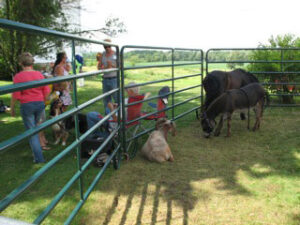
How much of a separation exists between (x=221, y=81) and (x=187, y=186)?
3470 millimetres

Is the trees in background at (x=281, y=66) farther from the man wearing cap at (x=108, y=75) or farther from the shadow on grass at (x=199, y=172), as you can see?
the man wearing cap at (x=108, y=75)

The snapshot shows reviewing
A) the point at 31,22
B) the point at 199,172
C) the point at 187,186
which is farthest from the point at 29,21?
the point at 187,186

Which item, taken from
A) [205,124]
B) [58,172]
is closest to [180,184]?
[58,172]

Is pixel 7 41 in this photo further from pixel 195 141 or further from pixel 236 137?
pixel 236 137

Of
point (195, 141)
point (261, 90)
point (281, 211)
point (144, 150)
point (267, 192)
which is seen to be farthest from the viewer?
point (261, 90)

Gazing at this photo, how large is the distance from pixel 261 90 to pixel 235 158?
7.63 feet

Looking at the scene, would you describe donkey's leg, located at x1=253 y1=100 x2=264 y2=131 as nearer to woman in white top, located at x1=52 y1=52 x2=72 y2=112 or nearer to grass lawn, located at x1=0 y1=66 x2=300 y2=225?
grass lawn, located at x1=0 y1=66 x2=300 y2=225

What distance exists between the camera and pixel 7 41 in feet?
29.3

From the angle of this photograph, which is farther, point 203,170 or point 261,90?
point 261,90

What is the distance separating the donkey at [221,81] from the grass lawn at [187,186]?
118 cm

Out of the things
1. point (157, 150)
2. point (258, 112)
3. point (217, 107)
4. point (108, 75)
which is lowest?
point (157, 150)

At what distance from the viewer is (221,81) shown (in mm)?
6367

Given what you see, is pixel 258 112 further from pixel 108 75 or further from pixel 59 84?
pixel 59 84

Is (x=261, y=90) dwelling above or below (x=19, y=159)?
above
